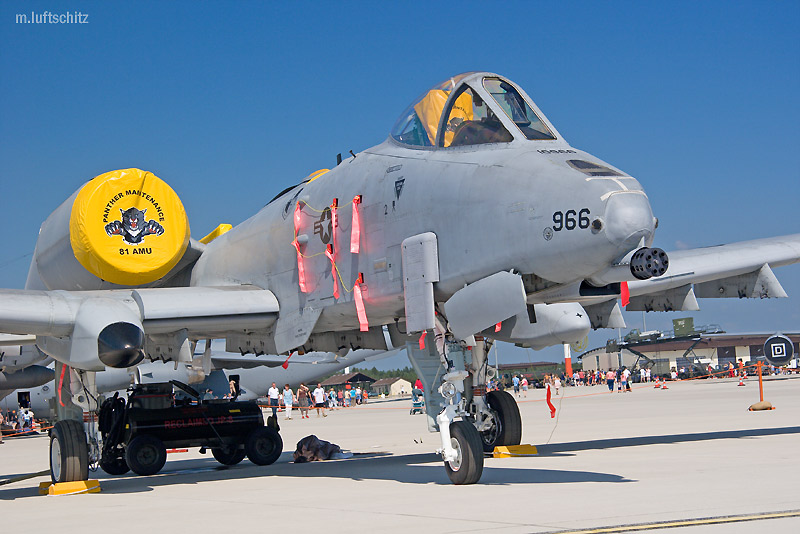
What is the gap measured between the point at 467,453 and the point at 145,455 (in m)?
8.68

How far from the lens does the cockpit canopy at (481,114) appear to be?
1106 cm

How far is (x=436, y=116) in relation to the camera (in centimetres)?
1166

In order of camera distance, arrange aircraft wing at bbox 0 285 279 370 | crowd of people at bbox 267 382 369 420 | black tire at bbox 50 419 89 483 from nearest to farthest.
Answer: aircraft wing at bbox 0 285 279 370 → black tire at bbox 50 419 89 483 → crowd of people at bbox 267 382 369 420

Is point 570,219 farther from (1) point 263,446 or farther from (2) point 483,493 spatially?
(1) point 263,446

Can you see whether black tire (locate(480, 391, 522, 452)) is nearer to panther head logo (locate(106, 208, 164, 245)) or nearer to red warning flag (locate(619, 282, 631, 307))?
red warning flag (locate(619, 282, 631, 307))

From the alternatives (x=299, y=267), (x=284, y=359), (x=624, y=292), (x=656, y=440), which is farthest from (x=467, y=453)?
(x=284, y=359)

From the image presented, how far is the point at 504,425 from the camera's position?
50.5 ft

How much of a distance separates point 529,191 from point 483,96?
1.79m

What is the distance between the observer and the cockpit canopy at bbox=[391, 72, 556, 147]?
11.1m

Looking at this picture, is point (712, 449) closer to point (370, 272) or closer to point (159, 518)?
point (370, 272)

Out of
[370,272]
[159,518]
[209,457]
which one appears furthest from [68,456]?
[209,457]

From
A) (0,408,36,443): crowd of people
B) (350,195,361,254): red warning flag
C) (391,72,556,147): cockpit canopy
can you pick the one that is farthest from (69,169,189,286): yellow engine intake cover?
(0,408,36,443): crowd of people

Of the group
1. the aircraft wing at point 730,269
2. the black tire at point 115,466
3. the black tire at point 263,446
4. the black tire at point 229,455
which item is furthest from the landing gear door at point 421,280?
the black tire at point 115,466

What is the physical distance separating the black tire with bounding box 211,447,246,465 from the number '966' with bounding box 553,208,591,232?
10.8 meters
